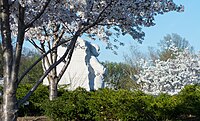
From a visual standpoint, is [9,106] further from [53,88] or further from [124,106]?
[53,88]

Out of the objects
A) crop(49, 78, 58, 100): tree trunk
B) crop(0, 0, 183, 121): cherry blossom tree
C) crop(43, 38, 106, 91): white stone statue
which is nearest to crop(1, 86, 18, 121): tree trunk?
crop(0, 0, 183, 121): cherry blossom tree

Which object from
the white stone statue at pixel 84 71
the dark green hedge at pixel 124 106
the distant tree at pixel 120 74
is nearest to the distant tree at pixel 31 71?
the distant tree at pixel 120 74

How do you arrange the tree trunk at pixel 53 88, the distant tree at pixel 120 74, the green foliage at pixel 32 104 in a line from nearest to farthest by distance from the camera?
the tree trunk at pixel 53 88 → the green foliage at pixel 32 104 → the distant tree at pixel 120 74

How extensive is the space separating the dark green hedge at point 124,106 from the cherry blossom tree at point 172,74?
3758mm

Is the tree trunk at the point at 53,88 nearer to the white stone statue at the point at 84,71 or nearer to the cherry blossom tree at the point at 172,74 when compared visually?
the cherry blossom tree at the point at 172,74

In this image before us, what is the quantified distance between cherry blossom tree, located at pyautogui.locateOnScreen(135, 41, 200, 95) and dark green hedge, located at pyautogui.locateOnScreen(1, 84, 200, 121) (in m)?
3.76

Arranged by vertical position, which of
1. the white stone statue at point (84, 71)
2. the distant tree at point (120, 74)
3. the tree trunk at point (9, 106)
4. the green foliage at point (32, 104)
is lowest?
the tree trunk at point (9, 106)

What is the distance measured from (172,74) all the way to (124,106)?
570cm

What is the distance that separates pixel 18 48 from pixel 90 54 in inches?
502

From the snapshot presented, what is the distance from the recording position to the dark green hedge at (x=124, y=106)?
27.4 ft

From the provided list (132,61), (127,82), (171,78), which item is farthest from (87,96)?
(132,61)

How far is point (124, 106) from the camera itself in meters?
8.37

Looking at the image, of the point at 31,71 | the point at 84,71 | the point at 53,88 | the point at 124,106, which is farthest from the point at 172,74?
the point at 31,71

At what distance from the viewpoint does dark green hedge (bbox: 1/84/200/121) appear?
8359 mm
